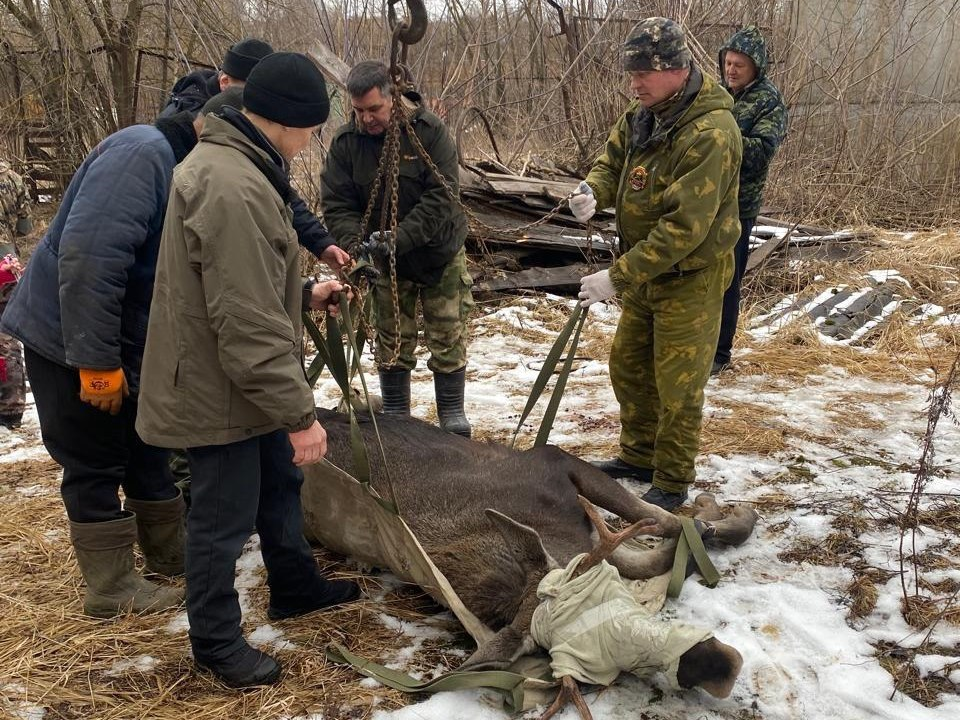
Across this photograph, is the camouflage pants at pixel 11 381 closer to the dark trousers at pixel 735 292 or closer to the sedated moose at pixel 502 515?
the sedated moose at pixel 502 515

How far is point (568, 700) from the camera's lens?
2.66 meters

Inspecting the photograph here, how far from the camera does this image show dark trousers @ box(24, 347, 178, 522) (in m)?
3.02

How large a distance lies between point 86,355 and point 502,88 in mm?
9298

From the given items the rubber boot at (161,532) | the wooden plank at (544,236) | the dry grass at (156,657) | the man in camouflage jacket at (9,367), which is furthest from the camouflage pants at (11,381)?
the wooden plank at (544,236)

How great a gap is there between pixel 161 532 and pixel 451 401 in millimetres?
2065

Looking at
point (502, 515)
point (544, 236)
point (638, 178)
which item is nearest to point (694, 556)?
point (502, 515)

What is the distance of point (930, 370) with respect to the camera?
5.98 m

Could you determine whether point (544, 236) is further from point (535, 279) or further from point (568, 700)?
point (568, 700)

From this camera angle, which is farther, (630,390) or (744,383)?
(744,383)

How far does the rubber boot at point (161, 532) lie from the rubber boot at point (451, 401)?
1.87 meters

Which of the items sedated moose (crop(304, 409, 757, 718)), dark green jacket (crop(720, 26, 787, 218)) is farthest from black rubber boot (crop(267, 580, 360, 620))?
dark green jacket (crop(720, 26, 787, 218))

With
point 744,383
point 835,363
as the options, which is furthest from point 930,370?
point 744,383

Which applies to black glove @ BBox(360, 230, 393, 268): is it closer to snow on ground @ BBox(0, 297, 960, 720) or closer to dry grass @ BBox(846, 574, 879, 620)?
snow on ground @ BBox(0, 297, 960, 720)

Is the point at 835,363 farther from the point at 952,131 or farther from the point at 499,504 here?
the point at 952,131
